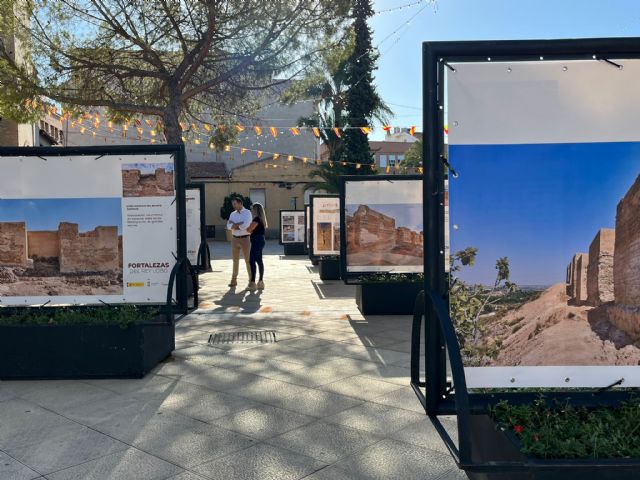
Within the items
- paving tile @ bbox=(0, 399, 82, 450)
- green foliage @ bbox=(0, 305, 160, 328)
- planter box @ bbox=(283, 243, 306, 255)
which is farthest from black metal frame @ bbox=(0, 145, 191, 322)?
planter box @ bbox=(283, 243, 306, 255)

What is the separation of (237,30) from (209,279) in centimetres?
588

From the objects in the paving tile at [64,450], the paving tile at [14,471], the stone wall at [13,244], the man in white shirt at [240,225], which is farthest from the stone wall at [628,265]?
the man in white shirt at [240,225]

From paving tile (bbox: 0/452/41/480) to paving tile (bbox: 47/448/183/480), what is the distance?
12 cm

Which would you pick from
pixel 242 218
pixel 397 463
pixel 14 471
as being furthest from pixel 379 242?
pixel 14 471

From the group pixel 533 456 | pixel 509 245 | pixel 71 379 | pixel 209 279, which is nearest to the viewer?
pixel 533 456

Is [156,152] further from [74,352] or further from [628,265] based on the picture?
[628,265]

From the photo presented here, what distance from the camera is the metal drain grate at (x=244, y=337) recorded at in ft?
23.4

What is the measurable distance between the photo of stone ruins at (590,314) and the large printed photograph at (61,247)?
399cm

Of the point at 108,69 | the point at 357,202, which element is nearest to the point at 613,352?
the point at 357,202

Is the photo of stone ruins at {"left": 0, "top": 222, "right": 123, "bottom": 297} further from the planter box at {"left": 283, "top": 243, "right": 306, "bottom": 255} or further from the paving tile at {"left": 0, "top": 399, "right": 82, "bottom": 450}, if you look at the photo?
the planter box at {"left": 283, "top": 243, "right": 306, "bottom": 255}

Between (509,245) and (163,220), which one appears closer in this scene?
(509,245)

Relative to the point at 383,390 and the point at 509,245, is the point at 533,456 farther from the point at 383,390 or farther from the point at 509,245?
the point at 383,390

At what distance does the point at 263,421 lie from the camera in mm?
4312

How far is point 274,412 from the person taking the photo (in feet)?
14.8
